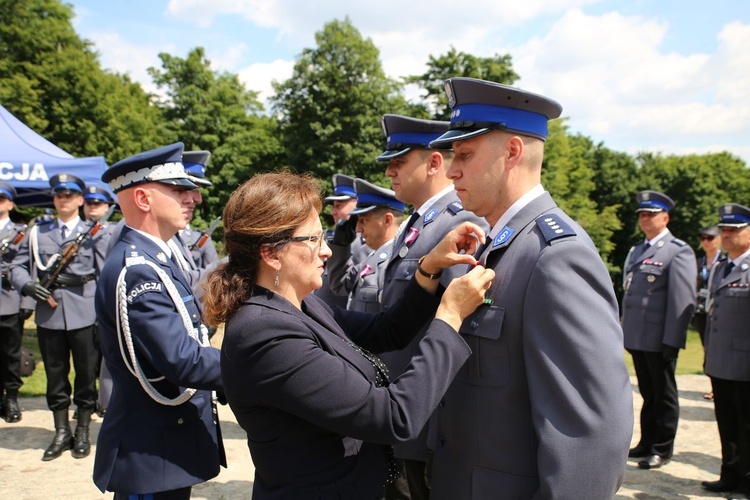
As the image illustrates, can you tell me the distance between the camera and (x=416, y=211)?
363 centimetres

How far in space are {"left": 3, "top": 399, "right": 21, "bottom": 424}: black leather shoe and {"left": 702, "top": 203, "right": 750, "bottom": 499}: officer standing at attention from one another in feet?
23.5

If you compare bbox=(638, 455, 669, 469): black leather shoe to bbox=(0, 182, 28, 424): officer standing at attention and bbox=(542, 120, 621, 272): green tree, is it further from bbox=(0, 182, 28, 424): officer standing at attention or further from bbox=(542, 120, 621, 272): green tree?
bbox=(542, 120, 621, 272): green tree

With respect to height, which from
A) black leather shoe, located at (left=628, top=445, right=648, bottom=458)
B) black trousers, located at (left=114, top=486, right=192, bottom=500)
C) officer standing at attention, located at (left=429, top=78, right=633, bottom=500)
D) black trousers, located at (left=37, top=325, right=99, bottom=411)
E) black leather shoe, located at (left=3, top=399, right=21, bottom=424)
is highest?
officer standing at attention, located at (left=429, top=78, right=633, bottom=500)

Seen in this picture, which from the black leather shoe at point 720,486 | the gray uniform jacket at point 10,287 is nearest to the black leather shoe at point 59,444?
the gray uniform jacket at point 10,287

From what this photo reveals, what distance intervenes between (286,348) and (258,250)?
1.30 ft

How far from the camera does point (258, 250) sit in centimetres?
204

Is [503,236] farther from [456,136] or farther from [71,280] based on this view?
[71,280]

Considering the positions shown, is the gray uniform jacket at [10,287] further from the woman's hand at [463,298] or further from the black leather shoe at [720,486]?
the black leather shoe at [720,486]

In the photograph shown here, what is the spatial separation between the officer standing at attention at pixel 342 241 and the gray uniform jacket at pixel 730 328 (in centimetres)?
345

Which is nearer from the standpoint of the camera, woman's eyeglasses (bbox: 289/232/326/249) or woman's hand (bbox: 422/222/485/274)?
woman's eyeglasses (bbox: 289/232/326/249)

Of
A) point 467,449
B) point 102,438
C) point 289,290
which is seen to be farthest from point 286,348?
point 102,438

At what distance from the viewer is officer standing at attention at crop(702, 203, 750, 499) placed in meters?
5.19

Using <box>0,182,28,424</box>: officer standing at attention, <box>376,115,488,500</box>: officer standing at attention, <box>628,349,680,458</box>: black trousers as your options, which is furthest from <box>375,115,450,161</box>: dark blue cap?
<box>0,182,28,424</box>: officer standing at attention

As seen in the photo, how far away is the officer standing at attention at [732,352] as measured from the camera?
5188mm
